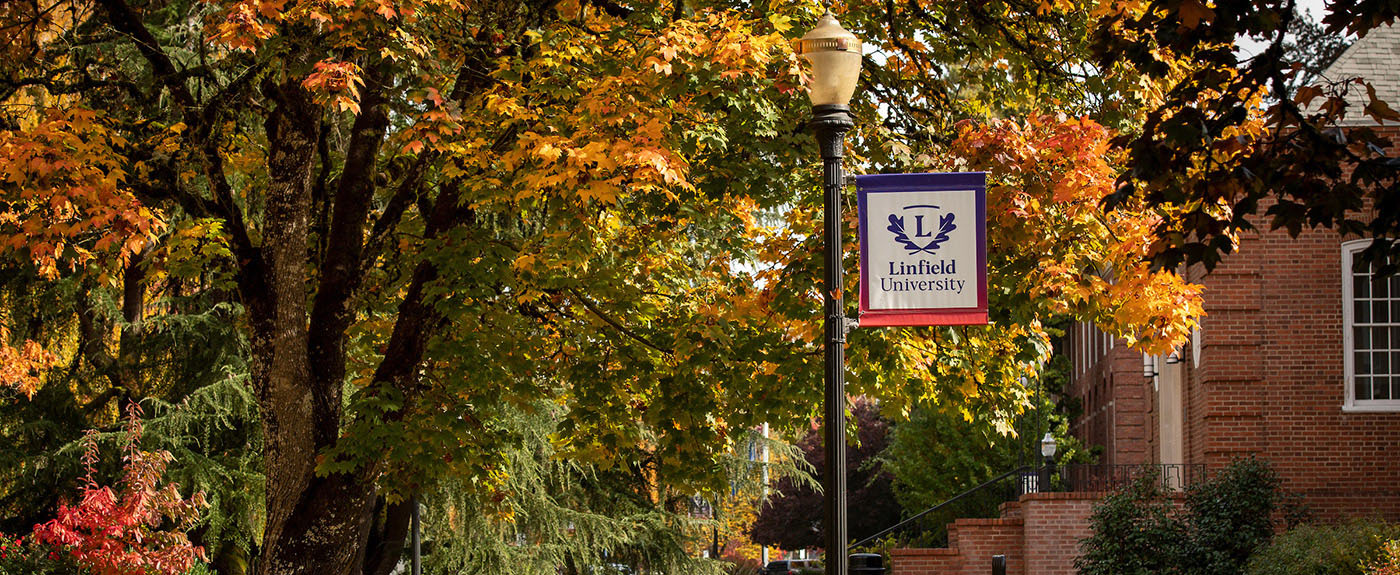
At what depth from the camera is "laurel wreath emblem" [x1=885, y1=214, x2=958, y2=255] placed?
9.73 meters

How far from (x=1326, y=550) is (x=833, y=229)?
1334 cm

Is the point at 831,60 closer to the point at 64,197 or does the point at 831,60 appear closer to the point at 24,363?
the point at 64,197

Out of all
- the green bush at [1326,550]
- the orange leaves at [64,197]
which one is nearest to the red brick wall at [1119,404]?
the green bush at [1326,550]

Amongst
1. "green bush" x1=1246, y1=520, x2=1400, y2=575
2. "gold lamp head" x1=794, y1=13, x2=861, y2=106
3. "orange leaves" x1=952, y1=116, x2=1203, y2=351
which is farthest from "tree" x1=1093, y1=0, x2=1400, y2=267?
"green bush" x1=1246, y1=520, x2=1400, y2=575

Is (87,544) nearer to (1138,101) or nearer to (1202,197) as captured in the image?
(1138,101)

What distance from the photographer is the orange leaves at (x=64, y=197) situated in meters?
12.4

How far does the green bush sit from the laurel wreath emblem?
1204 centimetres

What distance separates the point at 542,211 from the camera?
57.9 ft

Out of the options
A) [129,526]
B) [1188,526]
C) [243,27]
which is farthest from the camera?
[1188,526]

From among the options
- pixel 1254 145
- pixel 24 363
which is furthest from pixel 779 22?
pixel 24 363

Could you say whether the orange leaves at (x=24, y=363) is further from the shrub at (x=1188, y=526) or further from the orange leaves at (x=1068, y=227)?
the shrub at (x=1188, y=526)

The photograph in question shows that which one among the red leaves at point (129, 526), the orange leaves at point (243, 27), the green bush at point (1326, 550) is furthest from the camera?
the green bush at point (1326, 550)

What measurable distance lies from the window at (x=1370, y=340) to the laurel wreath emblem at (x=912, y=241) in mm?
17393

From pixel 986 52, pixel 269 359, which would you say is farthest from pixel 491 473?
pixel 986 52
